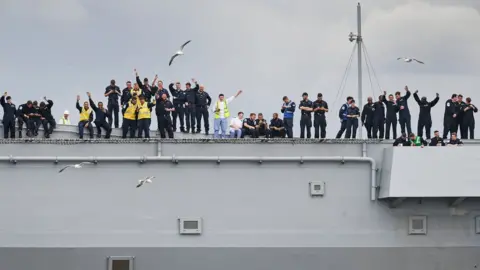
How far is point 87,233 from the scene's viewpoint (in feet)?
94.3

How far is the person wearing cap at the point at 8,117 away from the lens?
3098 centimetres

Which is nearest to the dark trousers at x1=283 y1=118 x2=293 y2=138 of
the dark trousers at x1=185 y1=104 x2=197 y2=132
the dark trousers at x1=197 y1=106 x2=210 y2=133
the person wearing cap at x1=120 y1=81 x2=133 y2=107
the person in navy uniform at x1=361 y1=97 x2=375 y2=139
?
the person in navy uniform at x1=361 y1=97 x2=375 y2=139

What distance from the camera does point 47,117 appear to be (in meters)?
31.3

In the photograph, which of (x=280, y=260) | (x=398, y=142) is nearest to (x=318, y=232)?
(x=280, y=260)

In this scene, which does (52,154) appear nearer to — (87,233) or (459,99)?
(87,233)

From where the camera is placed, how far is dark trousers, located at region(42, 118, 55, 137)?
102ft

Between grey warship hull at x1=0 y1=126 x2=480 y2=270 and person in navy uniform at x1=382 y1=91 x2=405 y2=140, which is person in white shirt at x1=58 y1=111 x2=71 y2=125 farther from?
person in navy uniform at x1=382 y1=91 x2=405 y2=140

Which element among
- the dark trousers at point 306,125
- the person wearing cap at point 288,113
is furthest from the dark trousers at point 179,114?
the dark trousers at point 306,125

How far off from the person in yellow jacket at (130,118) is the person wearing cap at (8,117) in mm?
3582

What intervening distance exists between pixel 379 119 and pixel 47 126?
10.9 metres

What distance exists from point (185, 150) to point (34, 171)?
4.64 m

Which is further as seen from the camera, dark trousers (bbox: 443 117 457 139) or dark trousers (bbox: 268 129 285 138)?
dark trousers (bbox: 443 117 457 139)

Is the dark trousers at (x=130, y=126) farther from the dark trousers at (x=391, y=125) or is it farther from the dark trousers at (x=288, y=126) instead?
the dark trousers at (x=391, y=125)

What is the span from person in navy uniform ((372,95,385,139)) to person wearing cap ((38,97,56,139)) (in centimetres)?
1057
